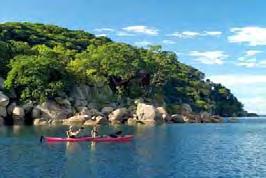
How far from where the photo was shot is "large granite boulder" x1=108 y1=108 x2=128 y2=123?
118m

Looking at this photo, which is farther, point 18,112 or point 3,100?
point 18,112

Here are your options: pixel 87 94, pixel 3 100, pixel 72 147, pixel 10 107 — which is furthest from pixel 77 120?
pixel 72 147

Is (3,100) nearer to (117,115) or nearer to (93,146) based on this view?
(117,115)

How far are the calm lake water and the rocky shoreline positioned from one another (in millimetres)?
34206

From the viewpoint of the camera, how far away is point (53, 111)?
113 meters

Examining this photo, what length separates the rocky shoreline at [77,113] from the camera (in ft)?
357

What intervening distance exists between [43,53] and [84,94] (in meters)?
14.7

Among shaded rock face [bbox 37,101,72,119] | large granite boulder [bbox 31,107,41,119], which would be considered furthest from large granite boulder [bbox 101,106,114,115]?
large granite boulder [bbox 31,107,41,119]

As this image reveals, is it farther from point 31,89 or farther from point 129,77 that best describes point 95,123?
point 129,77

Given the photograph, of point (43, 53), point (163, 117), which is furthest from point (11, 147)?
point (163, 117)

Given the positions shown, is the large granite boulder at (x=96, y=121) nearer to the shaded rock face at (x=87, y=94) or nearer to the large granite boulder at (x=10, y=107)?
the shaded rock face at (x=87, y=94)

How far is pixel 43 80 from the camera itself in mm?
111562

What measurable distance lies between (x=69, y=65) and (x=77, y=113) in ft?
54.2

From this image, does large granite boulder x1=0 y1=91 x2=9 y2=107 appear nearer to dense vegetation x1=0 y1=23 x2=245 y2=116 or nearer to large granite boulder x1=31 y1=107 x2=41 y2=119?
dense vegetation x1=0 y1=23 x2=245 y2=116
